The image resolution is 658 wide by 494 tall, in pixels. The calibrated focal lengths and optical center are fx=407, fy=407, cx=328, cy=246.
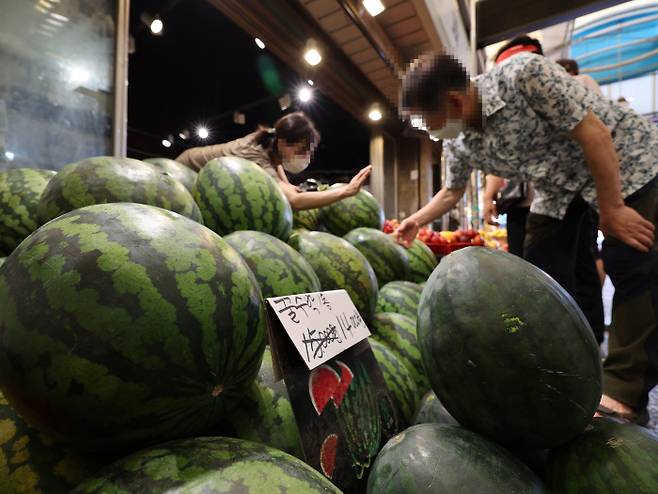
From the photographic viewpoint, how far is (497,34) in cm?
493

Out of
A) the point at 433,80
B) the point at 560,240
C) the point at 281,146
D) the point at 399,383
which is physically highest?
the point at 433,80

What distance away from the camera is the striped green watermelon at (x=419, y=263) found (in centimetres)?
236

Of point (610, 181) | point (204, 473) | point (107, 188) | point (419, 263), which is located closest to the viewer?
point (204, 473)

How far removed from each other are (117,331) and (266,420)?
13.2 inches

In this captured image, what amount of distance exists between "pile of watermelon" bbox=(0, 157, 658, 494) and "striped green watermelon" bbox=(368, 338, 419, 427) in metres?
0.13

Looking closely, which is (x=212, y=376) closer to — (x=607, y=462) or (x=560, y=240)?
(x=607, y=462)

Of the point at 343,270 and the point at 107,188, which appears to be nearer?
the point at 107,188

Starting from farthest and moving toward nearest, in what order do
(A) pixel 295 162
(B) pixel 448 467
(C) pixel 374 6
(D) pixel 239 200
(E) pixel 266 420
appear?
(C) pixel 374 6
(A) pixel 295 162
(D) pixel 239 200
(E) pixel 266 420
(B) pixel 448 467

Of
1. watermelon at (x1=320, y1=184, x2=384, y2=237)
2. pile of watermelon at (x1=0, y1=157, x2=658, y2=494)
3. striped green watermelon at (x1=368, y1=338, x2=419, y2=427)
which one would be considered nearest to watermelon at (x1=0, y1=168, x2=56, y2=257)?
pile of watermelon at (x1=0, y1=157, x2=658, y2=494)

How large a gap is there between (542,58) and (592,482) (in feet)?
5.83

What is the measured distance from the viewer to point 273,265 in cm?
110

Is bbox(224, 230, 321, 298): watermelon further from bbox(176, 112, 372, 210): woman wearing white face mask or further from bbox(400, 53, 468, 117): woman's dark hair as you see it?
bbox(176, 112, 372, 210): woman wearing white face mask

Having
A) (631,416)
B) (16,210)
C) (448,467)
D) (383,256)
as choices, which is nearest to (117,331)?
(448,467)

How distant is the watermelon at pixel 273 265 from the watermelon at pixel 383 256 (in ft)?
2.75
